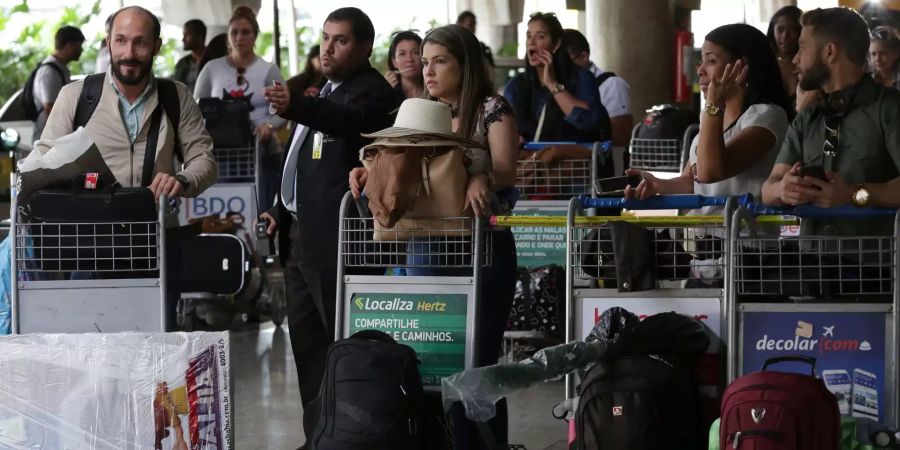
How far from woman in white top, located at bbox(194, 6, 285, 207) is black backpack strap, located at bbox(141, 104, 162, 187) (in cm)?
408

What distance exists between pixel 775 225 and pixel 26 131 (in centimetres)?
970

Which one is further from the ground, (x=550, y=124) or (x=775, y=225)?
(x=550, y=124)

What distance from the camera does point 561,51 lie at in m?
8.41

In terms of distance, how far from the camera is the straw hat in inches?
191

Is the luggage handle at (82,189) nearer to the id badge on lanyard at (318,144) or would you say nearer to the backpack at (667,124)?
the id badge on lanyard at (318,144)

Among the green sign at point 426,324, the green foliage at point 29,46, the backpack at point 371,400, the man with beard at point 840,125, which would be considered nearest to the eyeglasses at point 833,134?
the man with beard at point 840,125

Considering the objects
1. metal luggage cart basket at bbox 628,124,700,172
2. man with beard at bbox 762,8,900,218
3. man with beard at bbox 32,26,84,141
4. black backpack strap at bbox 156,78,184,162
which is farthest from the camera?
man with beard at bbox 32,26,84,141

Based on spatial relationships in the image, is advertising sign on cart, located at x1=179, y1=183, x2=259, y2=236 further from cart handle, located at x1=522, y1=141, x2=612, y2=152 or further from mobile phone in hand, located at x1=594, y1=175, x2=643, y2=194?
mobile phone in hand, located at x1=594, y1=175, x2=643, y2=194

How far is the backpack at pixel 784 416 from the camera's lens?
14.0ft

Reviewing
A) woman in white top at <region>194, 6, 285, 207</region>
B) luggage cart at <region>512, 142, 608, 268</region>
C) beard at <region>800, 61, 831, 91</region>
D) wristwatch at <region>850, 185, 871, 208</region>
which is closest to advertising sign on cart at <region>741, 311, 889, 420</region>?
wristwatch at <region>850, 185, 871, 208</region>

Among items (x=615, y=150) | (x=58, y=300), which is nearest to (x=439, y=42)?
(x=58, y=300)

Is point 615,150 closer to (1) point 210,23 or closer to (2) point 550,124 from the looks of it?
(2) point 550,124

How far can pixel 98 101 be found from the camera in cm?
570

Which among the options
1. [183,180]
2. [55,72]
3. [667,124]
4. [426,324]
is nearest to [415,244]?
[426,324]
